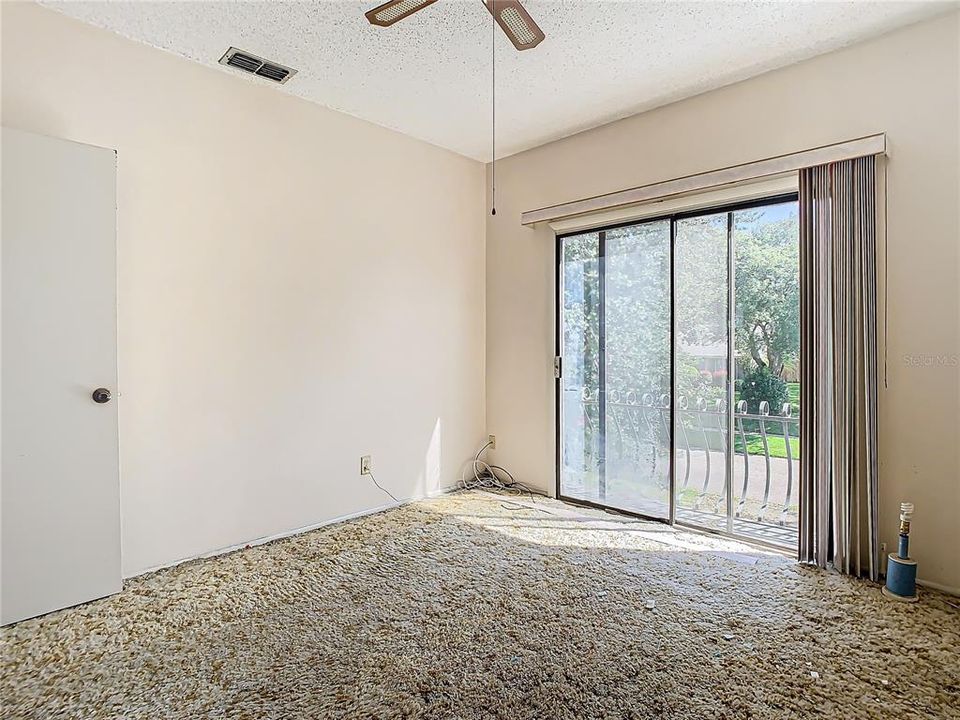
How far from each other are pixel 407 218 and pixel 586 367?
5.43ft

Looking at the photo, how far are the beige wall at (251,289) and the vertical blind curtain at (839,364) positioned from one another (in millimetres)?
2371

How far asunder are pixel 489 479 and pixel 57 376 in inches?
115

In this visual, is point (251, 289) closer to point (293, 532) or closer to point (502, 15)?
point (293, 532)

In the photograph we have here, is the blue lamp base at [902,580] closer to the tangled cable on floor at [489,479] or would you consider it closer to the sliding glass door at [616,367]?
the sliding glass door at [616,367]

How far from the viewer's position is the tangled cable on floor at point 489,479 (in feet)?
13.7

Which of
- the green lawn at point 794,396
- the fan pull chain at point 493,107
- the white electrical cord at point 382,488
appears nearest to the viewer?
the fan pull chain at point 493,107

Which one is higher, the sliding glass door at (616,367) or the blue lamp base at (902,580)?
the sliding glass door at (616,367)

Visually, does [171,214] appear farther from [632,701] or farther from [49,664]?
[632,701]

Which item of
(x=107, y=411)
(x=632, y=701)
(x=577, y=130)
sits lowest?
(x=632, y=701)

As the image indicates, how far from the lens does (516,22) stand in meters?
1.97

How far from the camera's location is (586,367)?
3.86 metres

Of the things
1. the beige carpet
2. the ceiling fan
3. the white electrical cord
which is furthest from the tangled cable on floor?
the ceiling fan

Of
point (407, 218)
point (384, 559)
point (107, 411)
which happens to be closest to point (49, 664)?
point (107, 411)

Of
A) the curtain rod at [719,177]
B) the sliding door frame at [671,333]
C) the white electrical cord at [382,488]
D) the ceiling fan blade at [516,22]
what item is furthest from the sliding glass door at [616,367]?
the ceiling fan blade at [516,22]
